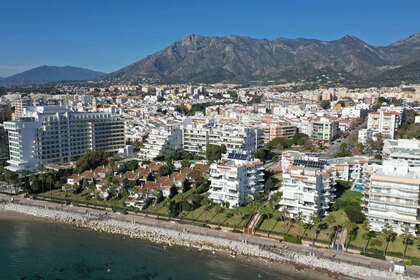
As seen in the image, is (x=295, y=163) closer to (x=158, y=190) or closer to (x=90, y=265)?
(x=158, y=190)

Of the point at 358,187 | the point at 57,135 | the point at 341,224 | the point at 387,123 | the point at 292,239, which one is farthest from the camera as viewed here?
the point at 387,123

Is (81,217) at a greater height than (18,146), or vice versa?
(18,146)

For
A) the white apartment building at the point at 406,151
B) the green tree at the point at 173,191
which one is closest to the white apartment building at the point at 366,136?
the white apartment building at the point at 406,151

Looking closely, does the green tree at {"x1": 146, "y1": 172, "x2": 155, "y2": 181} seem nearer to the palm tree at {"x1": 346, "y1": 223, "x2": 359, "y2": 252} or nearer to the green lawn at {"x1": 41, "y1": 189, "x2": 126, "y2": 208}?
the green lawn at {"x1": 41, "y1": 189, "x2": 126, "y2": 208}

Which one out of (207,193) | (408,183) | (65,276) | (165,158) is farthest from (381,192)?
(165,158)

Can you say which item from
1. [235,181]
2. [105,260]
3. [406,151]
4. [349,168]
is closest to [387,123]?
[406,151]

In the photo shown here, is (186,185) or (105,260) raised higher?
(186,185)

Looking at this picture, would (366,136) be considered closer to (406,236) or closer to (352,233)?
(352,233)
